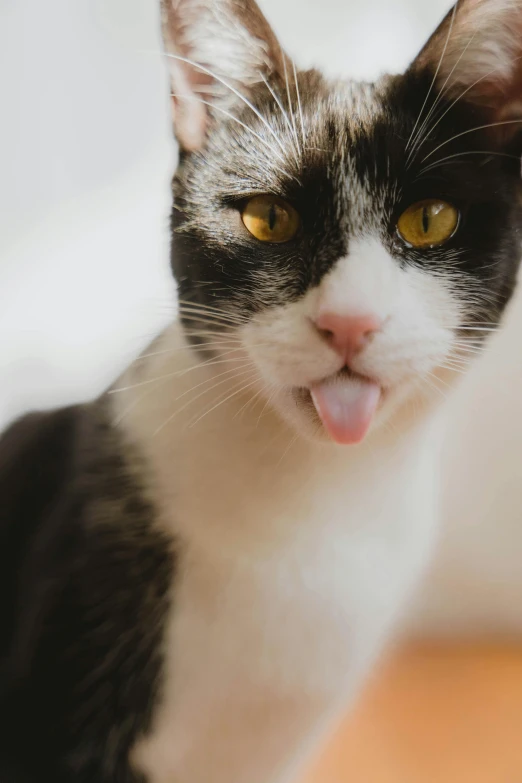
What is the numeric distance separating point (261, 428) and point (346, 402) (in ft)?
0.39

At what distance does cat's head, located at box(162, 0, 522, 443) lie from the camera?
0.50 m

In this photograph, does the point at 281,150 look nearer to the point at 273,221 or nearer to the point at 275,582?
the point at 273,221

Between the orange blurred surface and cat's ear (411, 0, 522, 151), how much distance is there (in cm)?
74

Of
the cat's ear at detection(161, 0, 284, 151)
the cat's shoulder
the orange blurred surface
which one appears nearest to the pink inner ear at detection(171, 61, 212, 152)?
the cat's ear at detection(161, 0, 284, 151)

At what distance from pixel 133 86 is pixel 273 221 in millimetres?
205

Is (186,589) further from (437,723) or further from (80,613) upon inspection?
(437,723)

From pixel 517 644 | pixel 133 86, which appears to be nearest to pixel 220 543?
pixel 133 86

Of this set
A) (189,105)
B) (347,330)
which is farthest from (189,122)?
(347,330)

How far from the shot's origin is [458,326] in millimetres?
540

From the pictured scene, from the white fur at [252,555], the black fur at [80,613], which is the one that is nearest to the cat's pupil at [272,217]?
the white fur at [252,555]

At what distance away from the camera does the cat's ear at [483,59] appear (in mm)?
517

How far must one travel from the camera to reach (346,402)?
1.67 feet

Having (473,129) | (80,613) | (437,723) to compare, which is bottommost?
(437,723)

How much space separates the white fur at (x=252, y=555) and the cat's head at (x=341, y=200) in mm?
53
